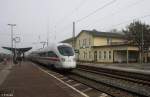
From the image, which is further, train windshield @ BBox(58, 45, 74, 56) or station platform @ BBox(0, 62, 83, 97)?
train windshield @ BBox(58, 45, 74, 56)

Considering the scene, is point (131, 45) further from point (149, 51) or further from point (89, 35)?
point (89, 35)

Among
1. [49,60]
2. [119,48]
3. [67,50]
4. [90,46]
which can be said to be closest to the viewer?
[67,50]

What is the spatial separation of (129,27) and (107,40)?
→ 21.6 feet

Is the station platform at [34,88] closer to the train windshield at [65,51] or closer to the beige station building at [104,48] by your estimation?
the train windshield at [65,51]

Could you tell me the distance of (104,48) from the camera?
61.1 metres

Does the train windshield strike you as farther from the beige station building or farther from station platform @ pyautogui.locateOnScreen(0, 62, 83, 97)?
the beige station building

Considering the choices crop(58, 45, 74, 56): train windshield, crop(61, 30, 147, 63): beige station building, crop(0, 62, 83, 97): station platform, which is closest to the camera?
crop(0, 62, 83, 97): station platform

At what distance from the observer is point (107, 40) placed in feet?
227

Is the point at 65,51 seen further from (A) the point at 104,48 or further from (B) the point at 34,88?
(A) the point at 104,48

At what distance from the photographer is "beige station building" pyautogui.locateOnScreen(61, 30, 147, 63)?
2275 inches

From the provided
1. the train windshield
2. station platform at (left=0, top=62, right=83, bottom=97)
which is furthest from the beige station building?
station platform at (left=0, top=62, right=83, bottom=97)

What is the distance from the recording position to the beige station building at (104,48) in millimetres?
57781

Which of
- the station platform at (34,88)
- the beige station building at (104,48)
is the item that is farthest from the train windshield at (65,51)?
the beige station building at (104,48)

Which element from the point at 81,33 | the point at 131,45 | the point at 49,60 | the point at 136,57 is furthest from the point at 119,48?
the point at 49,60
